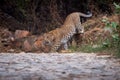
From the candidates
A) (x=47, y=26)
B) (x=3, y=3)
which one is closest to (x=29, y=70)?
(x=47, y=26)

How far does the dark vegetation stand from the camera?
1817 centimetres

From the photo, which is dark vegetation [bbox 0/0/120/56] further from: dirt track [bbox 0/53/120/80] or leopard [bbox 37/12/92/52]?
dirt track [bbox 0/53/120/80]

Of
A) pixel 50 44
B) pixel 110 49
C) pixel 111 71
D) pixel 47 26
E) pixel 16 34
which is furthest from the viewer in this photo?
pixel 47 26

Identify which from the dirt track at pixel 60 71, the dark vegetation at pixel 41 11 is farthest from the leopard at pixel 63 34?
the dirt track at pixel 60 71

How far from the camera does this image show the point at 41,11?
62.6 ft

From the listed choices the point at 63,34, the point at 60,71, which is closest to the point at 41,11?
the point at 63,34

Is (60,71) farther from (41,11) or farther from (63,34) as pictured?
(41,11)

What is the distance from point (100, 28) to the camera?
52.4 ft

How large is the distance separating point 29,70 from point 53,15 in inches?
415

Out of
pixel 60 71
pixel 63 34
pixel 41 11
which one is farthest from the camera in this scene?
pixel 41 11

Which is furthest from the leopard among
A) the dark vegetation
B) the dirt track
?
the dirt track

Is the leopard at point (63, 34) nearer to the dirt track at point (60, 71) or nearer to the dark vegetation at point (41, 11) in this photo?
the dark vegetation at point (41, 11)

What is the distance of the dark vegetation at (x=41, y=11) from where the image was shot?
59.6 ft

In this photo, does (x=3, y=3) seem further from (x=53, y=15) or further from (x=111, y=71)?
(x=111, y=71)
